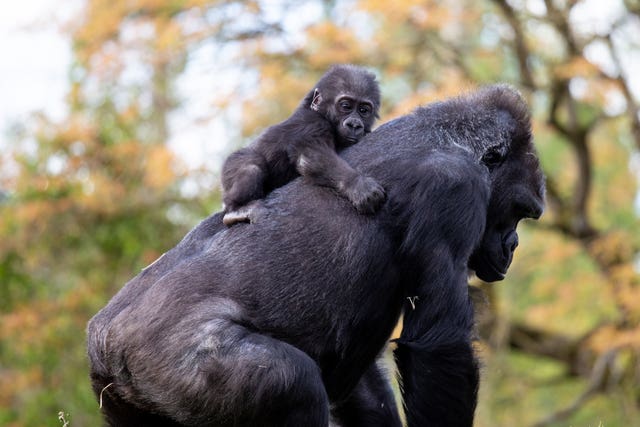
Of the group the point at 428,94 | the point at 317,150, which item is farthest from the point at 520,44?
the point at 317,150

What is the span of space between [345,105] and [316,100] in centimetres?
21

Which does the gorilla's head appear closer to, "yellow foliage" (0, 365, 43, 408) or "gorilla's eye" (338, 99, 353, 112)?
"gorilla's eye" (338, 99, 353, 112)

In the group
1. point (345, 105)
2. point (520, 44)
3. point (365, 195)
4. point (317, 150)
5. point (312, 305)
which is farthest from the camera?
point (520, 44)

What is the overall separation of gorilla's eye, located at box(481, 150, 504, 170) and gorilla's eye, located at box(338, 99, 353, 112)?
902mm

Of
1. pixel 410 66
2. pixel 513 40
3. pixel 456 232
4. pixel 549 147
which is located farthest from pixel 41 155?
pixel 549 147

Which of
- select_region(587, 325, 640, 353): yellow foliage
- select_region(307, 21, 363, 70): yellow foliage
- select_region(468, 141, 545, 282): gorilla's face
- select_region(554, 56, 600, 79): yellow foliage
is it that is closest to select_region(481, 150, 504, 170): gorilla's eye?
select_region(468, 141, 545, 282): gorilla's face

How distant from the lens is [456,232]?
430 centimetres

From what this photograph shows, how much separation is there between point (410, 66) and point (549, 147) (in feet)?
23.7

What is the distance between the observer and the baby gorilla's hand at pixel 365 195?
4367 mm

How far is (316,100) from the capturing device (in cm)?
545

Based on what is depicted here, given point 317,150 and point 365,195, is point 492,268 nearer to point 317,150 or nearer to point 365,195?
point 365,195

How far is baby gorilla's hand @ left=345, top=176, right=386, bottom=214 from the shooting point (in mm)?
4367

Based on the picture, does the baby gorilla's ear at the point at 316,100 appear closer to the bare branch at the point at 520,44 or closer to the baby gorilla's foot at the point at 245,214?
the baby gorilla's foot at the point at 245,214

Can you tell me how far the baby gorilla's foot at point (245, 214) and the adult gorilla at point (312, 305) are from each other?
0.16 feet
